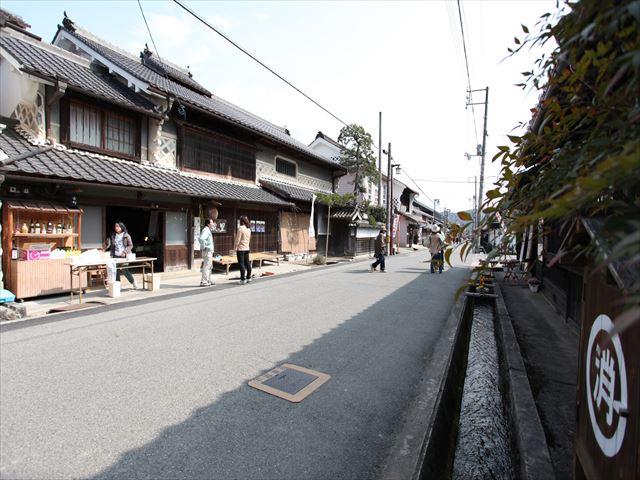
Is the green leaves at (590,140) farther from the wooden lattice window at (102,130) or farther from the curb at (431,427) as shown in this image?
the wooden lattice window at (102,130)

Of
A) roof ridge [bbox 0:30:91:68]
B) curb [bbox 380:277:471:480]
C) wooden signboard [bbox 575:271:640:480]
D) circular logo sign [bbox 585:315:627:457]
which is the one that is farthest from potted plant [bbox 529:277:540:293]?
roof ridge [bbox 0:30:91:68]

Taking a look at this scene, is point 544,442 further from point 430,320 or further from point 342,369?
point 430,320

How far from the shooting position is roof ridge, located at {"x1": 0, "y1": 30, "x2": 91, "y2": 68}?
10.1 meters

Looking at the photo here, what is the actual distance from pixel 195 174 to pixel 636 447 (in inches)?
549

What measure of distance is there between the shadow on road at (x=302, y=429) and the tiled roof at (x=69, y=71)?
915cm

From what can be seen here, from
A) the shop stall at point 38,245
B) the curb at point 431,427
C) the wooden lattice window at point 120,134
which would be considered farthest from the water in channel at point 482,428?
the wooden lattice window at point 120,134

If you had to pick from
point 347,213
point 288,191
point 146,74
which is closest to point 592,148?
point 146,74

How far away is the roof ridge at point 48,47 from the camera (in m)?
10.1

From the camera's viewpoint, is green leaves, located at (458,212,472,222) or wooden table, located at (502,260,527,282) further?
wooden table, located at (502,260,527,282)

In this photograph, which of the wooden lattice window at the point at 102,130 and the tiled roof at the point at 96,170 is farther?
the wooden lattice window at the point at 102,130

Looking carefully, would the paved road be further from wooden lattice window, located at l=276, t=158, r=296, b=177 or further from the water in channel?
wooden lattice window, located at l=276, t=158, r=296, b=177

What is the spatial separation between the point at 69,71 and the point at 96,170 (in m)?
3.45

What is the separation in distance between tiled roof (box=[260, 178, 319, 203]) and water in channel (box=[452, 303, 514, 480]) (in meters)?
12.7

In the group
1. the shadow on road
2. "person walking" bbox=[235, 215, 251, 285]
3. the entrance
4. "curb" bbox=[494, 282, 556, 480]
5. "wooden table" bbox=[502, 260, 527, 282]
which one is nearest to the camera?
"wooden table" bbox=[502, 260, 527, 282]
